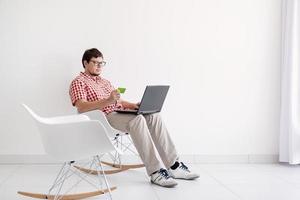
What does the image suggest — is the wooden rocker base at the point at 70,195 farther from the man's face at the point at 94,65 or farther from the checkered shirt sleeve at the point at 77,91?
the man's face at the point at 94,65

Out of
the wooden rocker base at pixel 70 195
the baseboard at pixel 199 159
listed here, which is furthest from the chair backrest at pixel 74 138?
the baseboard at pixel 199 159

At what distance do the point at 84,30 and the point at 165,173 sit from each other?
170 cm

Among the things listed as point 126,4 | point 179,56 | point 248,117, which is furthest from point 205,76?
point 126,4

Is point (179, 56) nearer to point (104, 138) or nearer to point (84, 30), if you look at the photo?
point (84, 30)

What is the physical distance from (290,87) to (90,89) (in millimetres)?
1931

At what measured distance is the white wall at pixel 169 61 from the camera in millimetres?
4203

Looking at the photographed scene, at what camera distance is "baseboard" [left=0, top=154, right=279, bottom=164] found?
4.21m

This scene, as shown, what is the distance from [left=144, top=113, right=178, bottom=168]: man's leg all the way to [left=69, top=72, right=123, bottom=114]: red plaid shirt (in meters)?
0.39

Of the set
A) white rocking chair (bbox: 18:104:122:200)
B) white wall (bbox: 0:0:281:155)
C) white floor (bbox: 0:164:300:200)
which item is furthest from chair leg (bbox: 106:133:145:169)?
white rocking chair (bbox: 18:104:122:200)

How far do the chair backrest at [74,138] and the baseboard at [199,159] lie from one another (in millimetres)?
1672

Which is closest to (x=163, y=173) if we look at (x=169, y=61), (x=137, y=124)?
(x=137, y=124)

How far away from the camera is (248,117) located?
4.41 meters

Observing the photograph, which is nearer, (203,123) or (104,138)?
(104,138)

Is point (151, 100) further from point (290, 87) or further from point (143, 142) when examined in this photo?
point (290, 87)
